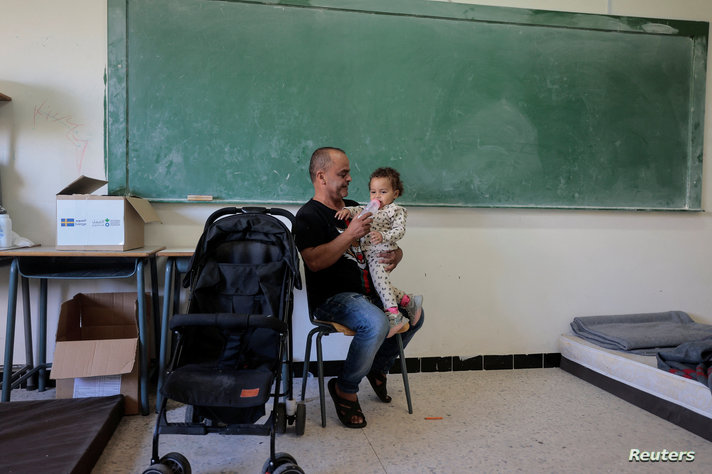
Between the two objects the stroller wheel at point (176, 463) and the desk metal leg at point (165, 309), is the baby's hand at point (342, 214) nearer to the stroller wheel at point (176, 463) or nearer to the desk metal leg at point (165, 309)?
the desk metal leg at point (165, 309)

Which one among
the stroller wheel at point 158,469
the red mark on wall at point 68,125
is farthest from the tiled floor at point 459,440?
the red mark on wall at point 68,125

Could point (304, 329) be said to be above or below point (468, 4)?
below

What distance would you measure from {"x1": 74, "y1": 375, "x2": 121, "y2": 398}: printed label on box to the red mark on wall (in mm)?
1247

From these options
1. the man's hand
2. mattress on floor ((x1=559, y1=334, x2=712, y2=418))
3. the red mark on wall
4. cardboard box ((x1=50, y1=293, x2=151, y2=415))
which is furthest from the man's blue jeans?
the red mark on wall

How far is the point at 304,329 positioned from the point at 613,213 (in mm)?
2325

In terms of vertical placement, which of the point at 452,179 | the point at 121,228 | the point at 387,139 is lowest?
the point at 121,228

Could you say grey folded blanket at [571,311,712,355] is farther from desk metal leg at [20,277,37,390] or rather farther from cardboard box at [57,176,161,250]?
desk metal leg at [20,277,37,390]

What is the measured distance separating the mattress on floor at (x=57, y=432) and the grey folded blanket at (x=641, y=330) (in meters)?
2.83

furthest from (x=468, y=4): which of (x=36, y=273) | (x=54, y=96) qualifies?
(x=36, y=273)

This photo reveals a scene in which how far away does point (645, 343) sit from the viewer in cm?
280

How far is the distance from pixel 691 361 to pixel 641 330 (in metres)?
0.64

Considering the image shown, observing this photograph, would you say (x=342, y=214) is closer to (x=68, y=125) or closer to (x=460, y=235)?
(x=460, y=235)

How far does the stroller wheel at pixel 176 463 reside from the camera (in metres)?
1.66

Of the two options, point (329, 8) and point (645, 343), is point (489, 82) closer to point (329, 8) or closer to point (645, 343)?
point (329, 8)
